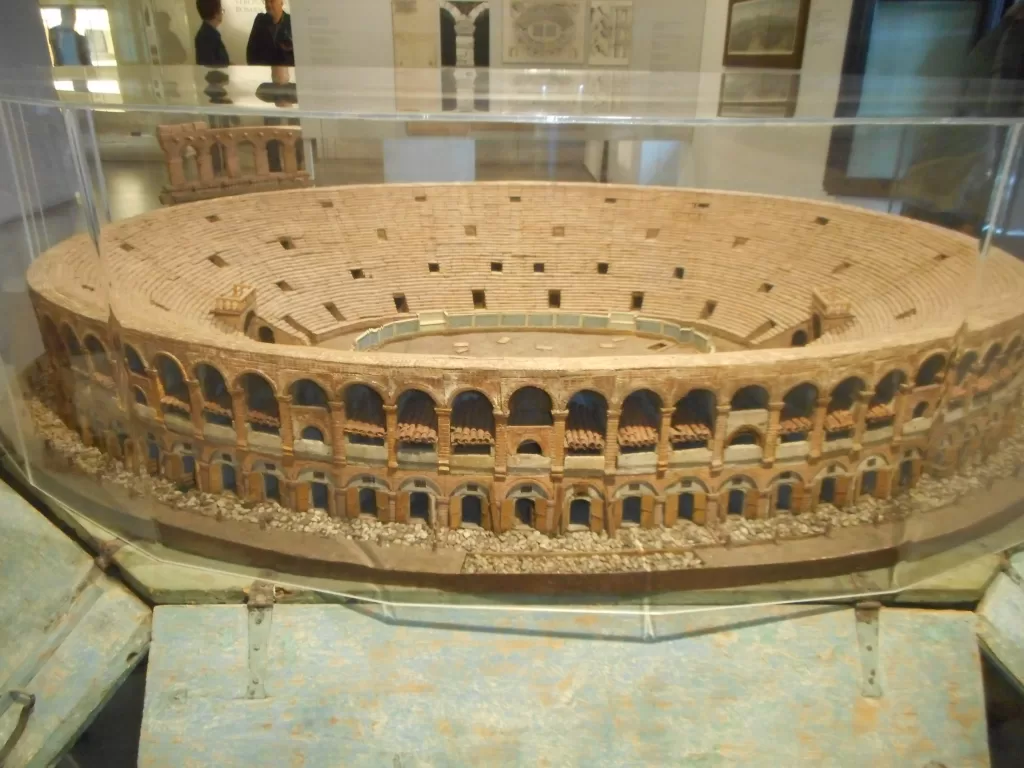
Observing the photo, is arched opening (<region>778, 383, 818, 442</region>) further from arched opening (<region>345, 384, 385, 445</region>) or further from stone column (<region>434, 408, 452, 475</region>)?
arched opening (<region>345, 384, 385, 445</region>)

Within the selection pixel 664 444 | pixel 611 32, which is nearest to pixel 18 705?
pixel 664 444

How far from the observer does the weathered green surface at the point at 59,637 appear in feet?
29.3

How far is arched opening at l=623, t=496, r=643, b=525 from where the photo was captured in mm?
10156

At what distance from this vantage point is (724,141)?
50.0 ft

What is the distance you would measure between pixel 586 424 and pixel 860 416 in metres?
3.41

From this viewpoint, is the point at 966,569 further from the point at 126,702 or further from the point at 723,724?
the point at 126,702

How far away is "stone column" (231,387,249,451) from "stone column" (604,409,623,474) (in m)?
4.52

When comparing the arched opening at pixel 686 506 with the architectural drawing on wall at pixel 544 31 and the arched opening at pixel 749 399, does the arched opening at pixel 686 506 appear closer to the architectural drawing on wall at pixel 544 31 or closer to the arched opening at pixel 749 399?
the arched opening at pixel 749 399

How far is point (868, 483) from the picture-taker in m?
10.5

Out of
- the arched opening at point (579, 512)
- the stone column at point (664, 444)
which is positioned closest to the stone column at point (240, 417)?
the arched opening at point (579, 512)

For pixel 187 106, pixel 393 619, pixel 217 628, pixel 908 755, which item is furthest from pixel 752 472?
pixel 187 106

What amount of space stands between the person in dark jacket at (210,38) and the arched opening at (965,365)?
11354mm

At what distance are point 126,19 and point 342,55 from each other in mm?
3198

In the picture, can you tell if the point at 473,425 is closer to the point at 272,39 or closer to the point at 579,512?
the point at 579,512
